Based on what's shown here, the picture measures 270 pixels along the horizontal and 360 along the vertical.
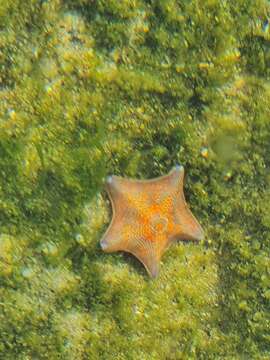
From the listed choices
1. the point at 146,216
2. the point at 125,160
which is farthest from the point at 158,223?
the point at 125,160

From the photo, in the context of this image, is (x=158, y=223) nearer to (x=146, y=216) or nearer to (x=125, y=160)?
(x=146, y=216)

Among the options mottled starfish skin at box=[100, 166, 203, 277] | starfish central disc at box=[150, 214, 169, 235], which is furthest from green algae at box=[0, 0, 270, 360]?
starfish central disc at box=[150, 214, 169, 235]

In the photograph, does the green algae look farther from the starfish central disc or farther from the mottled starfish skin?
the starfish central disc

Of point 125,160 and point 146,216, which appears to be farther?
point 125,160

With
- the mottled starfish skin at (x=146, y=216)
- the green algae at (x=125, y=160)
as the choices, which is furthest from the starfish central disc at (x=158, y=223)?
the green algae at (x=125, y=160)

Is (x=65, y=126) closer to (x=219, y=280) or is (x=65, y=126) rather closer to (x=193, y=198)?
(x=193, y=198)

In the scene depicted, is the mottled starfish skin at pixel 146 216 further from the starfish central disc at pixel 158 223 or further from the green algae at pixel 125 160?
the green algae at pixel 125 160
